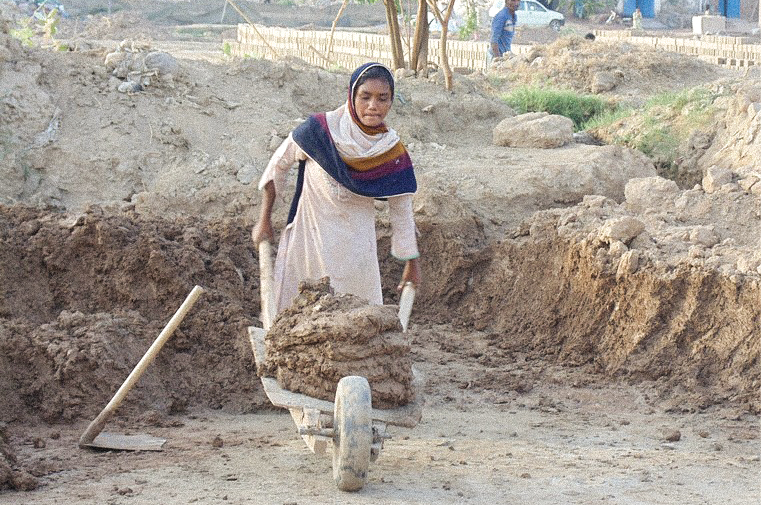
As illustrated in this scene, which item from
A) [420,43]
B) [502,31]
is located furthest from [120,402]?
[502,31]

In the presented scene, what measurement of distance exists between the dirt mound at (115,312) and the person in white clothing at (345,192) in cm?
116

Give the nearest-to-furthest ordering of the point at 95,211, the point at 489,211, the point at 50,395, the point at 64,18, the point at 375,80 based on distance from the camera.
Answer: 1. the point at 375,80
2. the point at 50,395
3. the point at 95,211
4. the point at 489,211
5. the point at 64,18

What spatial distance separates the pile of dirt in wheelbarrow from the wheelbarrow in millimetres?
65

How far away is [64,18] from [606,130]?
2362 cm

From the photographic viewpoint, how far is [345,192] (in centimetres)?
520

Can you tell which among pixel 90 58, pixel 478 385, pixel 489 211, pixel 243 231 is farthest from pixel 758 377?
pixel 90 58

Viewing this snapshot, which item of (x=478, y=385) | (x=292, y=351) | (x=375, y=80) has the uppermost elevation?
(x=375, y=80)

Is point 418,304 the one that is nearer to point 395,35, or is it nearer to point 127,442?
point 127,442

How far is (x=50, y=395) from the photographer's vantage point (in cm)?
566

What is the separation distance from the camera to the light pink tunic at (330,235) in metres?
5.23

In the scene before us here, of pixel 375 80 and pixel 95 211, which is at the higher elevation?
pixel 375 80

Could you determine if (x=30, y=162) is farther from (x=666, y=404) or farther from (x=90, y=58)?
(x=666, y=404)

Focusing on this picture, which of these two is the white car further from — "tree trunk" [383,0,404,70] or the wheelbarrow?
the wheelbarrow

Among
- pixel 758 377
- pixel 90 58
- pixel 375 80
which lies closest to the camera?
pixel 375 80
